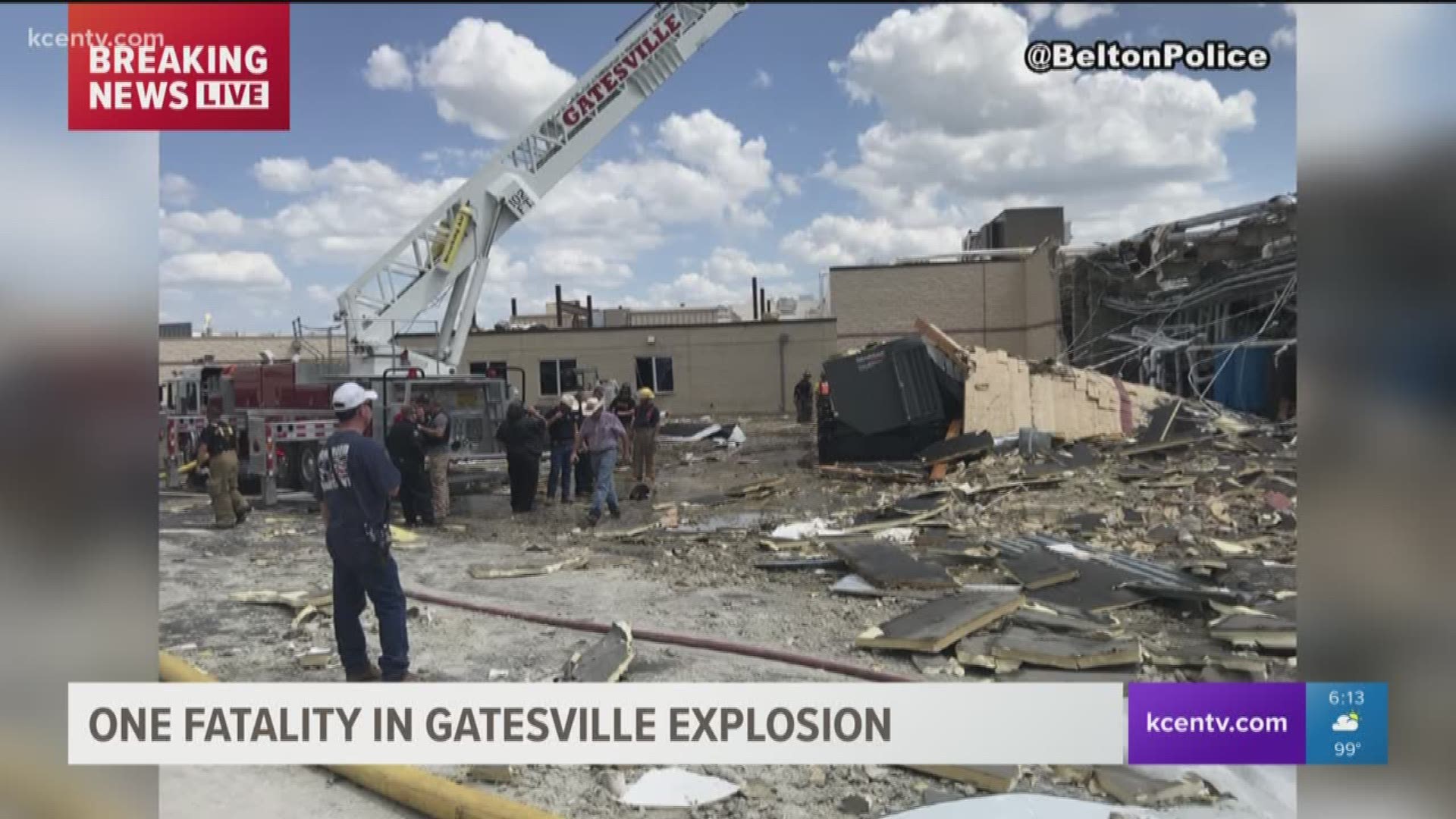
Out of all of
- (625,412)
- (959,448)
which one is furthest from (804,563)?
(625,412)

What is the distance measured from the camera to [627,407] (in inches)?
578

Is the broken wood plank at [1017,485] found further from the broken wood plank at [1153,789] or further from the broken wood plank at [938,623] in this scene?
the broken wood plank at [1153,789]

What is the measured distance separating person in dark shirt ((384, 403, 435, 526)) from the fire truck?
1032 mm

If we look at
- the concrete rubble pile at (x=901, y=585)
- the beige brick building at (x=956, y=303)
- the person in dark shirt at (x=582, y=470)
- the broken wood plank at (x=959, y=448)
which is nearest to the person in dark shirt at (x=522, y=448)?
the concrete rubble pile at (x=901, y=585)

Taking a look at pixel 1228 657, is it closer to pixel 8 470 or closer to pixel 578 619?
pixel 578 619

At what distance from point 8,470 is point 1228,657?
5434 mm

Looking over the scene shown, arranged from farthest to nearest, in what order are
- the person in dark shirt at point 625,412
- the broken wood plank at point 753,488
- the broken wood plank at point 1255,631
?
1. the person in dark shirt at point 625,412
2. the broken wood plank at point 753,488
3. the broken wood plank at point 1255,631

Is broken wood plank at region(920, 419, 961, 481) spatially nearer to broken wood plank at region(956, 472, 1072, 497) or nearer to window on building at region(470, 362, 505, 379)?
broken wood plank at region(956, 472, 1072, 497)

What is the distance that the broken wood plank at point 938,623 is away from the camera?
4.91 metres

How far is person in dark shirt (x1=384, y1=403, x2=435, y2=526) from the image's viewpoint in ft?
30.5

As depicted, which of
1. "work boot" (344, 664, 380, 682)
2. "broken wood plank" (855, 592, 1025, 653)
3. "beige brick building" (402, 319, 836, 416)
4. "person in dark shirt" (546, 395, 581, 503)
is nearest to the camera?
"work boot" (344, 664, 380, 682)

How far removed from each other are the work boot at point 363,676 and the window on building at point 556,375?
74.4ft

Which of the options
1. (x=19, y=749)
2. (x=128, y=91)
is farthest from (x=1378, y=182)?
(x=19, y=749)

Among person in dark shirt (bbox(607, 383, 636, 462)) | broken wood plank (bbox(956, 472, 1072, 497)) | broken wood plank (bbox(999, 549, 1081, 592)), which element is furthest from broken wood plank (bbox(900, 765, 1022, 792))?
person in dark shirt (bbox(607, 383, 636, 462))
